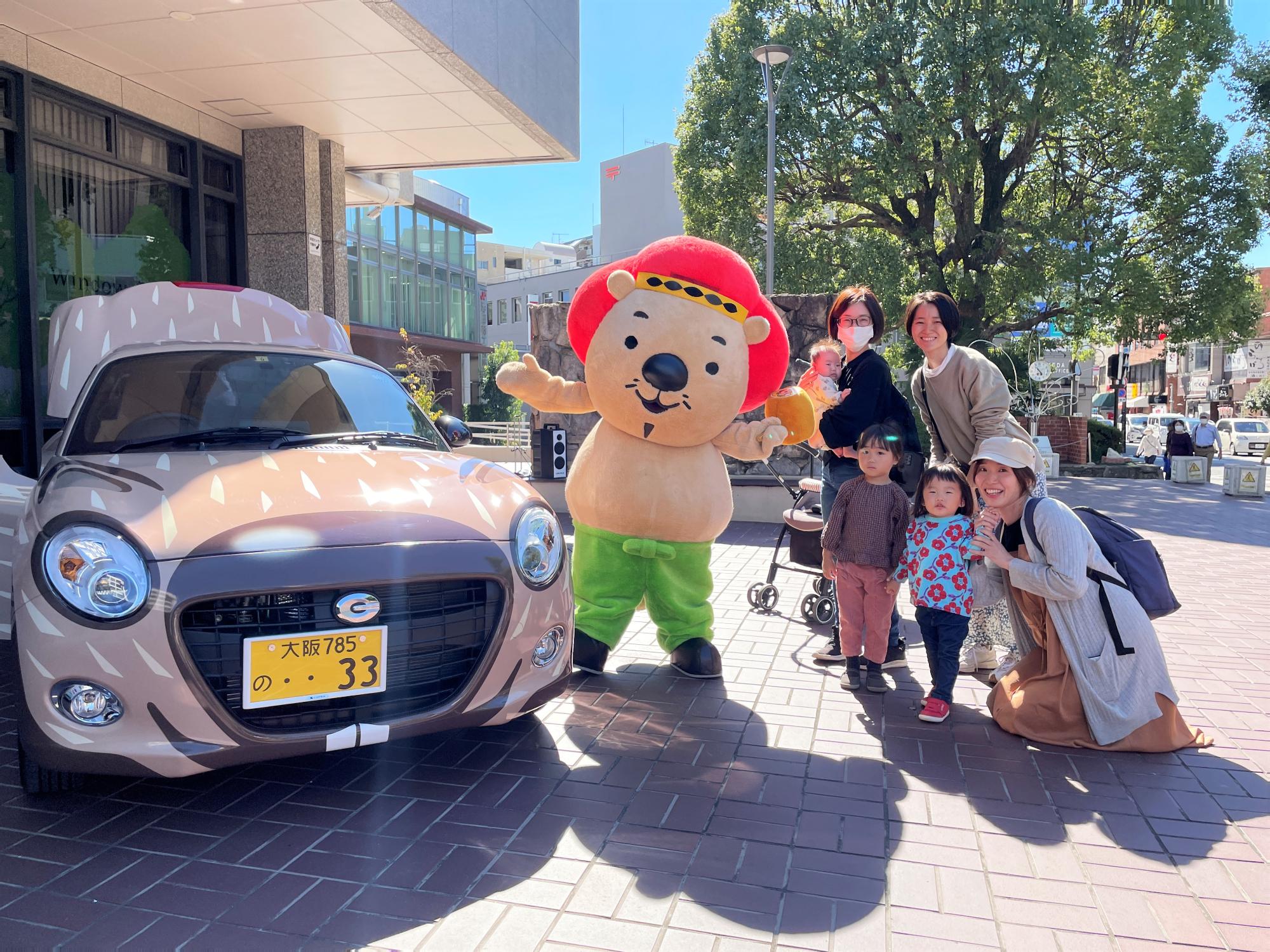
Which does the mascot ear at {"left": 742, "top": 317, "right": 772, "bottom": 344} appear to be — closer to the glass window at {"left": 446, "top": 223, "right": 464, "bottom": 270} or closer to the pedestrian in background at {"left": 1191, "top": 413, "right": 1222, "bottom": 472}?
the pedestrian in background at {"left": 1191, "top": 413, "right": 1222, "bottom": 472}

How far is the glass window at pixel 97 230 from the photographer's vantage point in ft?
25.8

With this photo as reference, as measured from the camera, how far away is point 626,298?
4527mm

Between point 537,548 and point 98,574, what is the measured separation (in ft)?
4.68

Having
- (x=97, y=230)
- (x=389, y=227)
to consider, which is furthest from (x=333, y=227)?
(x=389, y=227)

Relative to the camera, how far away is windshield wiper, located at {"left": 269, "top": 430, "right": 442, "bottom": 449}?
12.2 feet

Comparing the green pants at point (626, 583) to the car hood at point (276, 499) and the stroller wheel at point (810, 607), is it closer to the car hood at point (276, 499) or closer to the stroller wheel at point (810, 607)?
the car hood at point (276, 499)

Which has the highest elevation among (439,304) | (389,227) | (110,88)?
(389,227)

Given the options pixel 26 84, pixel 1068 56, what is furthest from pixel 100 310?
pixel 1068 56

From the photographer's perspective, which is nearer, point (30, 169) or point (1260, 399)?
point (30, 169)

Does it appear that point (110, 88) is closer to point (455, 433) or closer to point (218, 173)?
point (218, 173)

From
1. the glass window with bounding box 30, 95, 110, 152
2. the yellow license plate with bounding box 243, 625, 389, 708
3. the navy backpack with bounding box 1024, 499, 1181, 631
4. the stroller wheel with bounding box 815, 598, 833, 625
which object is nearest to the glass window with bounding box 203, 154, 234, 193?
the glass window with bounding box 30, 95, 110, 152

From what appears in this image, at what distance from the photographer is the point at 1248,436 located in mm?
32781

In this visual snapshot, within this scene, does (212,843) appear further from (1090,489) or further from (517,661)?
(1090,489)

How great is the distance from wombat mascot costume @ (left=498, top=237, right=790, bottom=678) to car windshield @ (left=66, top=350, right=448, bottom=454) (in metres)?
0.75
